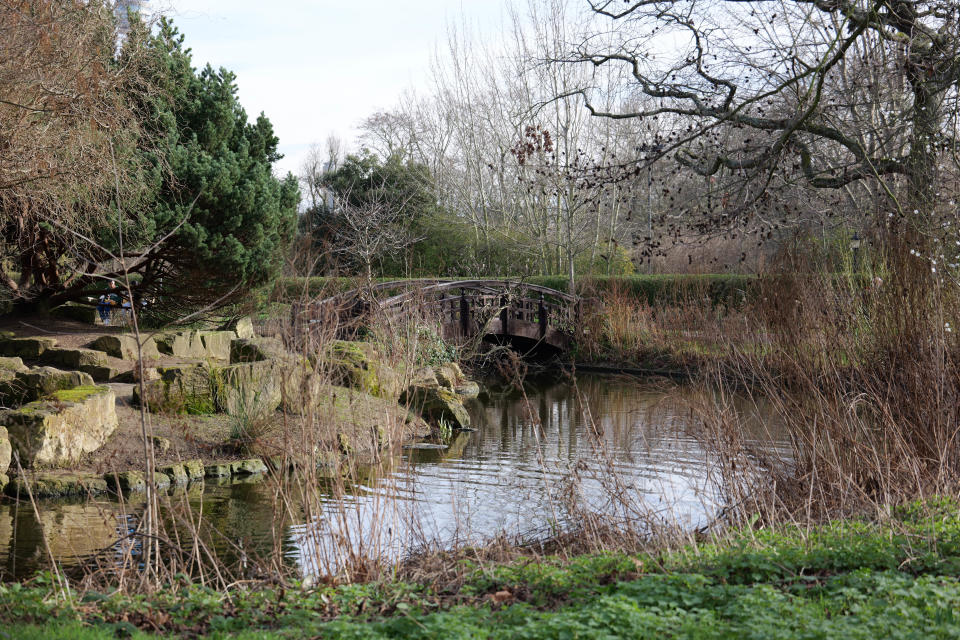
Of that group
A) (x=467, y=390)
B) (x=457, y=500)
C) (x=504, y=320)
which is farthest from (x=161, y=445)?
(x=504, y=320)

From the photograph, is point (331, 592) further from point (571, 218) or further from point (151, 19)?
point (571, 218)

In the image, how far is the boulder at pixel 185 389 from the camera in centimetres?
1034

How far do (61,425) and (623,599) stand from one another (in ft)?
22.2

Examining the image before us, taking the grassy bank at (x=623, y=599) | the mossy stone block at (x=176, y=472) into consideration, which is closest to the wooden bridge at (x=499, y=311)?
the mossy stone block at (x=176, y=472)

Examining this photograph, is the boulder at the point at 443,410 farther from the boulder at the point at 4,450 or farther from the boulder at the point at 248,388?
the boulder at the point at 4,450

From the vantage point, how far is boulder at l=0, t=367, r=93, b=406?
945 centimetres

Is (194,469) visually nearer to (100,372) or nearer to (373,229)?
(100,372)

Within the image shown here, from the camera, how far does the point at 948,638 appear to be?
10.1ft

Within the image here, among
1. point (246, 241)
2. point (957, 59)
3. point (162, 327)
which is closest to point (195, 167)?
point (246, 241)

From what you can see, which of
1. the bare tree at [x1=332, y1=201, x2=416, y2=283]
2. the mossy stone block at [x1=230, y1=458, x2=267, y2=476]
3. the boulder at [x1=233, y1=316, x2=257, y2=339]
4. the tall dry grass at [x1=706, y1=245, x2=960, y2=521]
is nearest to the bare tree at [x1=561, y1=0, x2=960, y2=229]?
the tall dry grass at [x1=706, y1=245, x2=960, y2=521]

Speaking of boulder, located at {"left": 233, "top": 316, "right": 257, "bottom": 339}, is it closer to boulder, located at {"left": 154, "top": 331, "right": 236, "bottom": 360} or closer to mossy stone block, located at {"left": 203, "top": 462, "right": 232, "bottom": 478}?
boulder, located at {"left": 154, "top": 331, "right": 236, "bottom": 360}

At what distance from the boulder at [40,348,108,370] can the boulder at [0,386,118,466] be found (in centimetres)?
202

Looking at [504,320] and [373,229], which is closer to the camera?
[504,320]

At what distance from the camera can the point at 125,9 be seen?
1002 cm
